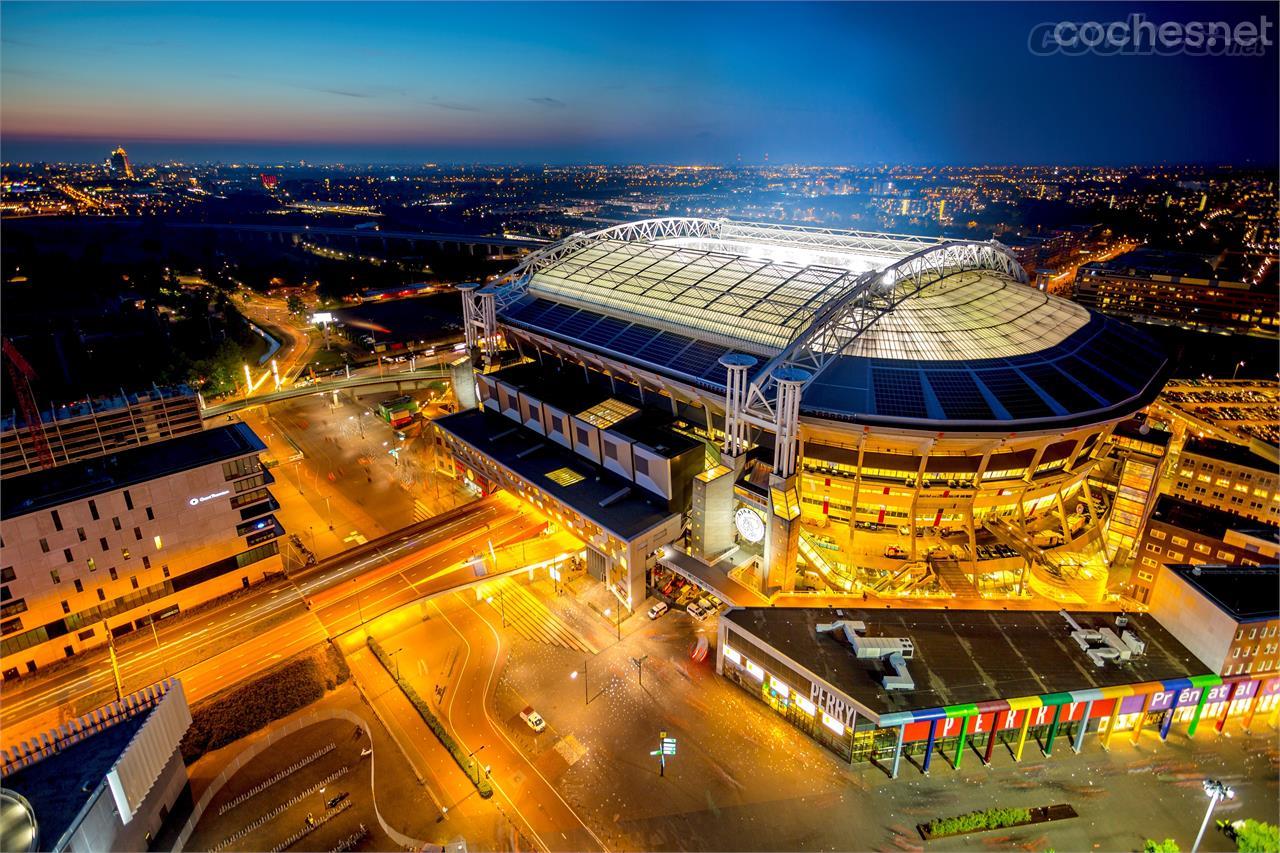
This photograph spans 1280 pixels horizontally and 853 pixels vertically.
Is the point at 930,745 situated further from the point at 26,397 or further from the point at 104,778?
the point at 26,397

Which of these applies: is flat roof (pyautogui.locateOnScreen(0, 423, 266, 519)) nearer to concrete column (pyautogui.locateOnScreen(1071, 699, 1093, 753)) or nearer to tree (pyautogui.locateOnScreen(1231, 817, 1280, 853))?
concrete column (pyautogui.locateOnScreen(1071, 699, 1093, 753))

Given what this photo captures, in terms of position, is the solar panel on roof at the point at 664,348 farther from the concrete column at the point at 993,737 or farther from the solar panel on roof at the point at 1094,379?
the concrete column at the point at 993,737

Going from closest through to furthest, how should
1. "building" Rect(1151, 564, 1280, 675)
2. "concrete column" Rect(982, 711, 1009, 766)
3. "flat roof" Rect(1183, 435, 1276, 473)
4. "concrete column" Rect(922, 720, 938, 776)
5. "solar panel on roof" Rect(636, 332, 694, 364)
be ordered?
"concrete column" Rect(922, 720, 938, 776), "concrete column" Rect(982, 711, 1009, 766), "building" Rect(1151, 564, 1280, 675), "flat roof" Rect(1183, 435, 1276, 473), "solar panel on roof" Rect(636, 332, 694, 364)

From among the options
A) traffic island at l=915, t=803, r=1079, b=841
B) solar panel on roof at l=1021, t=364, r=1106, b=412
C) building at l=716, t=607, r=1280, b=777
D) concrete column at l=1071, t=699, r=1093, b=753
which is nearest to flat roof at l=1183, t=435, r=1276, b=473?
solar panel on roof at l=1021, t=364, r=1106, b=412

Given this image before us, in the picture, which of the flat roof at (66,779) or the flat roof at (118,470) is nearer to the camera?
the flat roof at (66,779)

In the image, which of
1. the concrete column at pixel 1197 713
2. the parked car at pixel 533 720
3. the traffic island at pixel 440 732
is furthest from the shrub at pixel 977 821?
the traffic island at pixel 440 732

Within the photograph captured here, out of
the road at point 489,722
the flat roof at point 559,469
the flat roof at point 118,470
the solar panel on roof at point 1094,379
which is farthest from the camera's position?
the flat roof at point 559,469

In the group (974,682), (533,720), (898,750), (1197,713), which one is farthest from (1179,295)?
(533,720)
